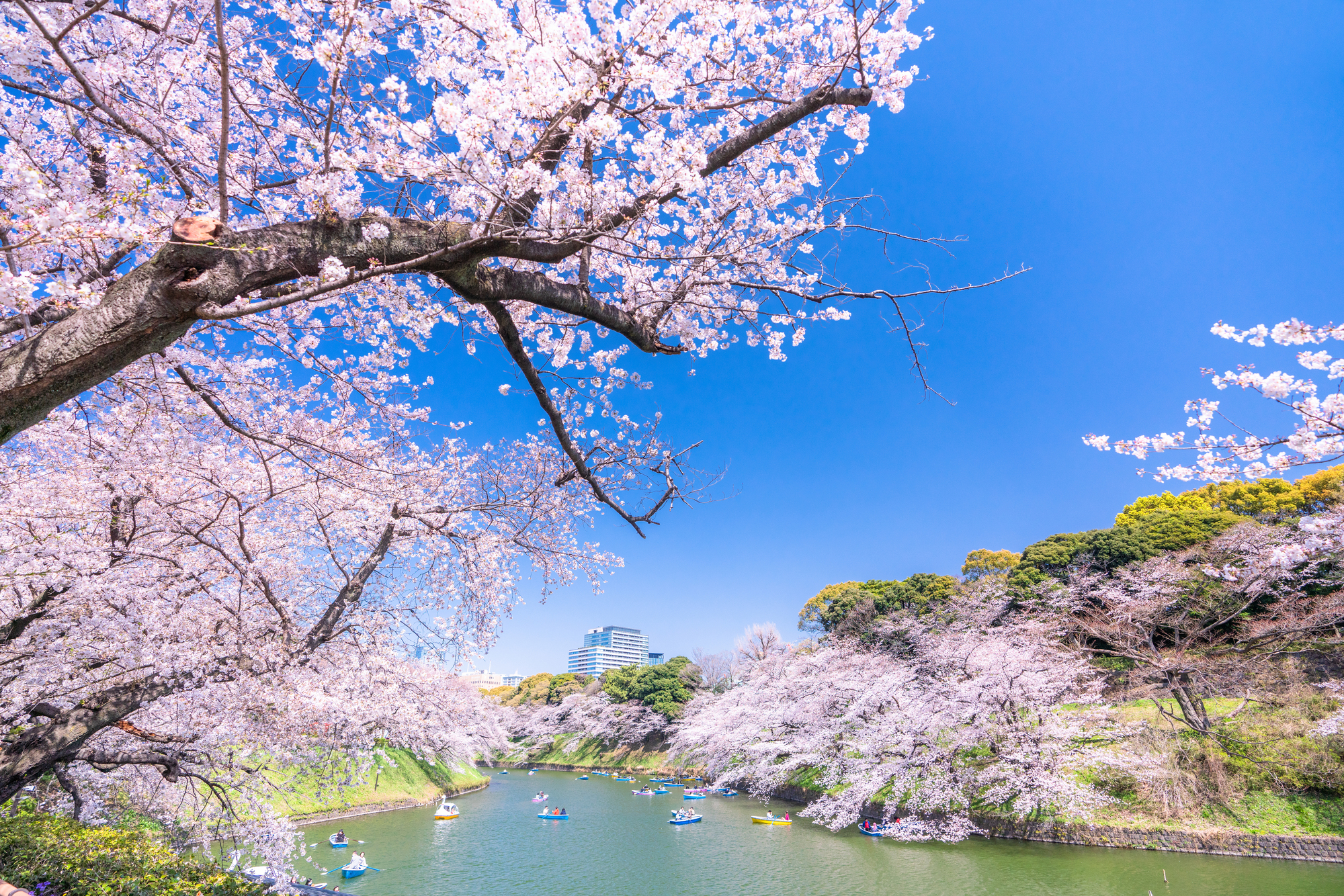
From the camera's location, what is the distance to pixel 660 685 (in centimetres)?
3041

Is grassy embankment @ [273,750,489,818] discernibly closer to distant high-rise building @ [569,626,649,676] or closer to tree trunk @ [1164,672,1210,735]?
tree trunk @ [1164,672,1210,735]

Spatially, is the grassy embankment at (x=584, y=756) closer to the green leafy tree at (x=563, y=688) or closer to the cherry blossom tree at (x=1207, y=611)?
the green leafy tree at (x=563, y=688)

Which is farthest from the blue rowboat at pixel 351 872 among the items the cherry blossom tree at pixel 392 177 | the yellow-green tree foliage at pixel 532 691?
the yellow-green tree foliage at pixel 532 691

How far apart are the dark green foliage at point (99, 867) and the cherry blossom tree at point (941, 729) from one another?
1343 cm

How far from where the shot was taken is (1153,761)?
39.4ft

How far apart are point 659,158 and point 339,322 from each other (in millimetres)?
2480

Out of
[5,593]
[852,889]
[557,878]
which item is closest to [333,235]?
[5,593]

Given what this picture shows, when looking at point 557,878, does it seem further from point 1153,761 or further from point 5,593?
point 1153,761

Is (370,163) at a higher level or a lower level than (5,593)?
higher

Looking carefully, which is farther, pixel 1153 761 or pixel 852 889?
pixel 1153 761

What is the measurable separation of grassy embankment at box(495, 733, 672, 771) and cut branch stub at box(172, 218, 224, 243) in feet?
99.8

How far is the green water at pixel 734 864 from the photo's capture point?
10.0 metres

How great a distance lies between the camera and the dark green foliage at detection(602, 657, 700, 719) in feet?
97.3

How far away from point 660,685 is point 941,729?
18.6 m
